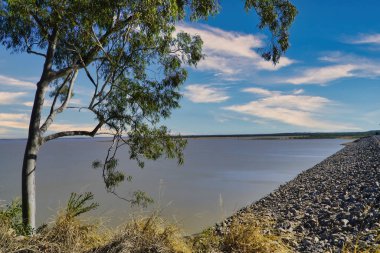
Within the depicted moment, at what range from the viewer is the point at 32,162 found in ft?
31.1

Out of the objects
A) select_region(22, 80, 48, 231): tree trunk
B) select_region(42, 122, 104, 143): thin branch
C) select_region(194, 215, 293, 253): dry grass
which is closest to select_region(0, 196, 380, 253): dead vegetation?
select_region(194, 215, 293, 253): dry grass

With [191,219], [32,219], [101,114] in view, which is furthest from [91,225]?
[191,219]

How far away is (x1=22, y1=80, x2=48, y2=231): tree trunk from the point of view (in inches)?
361

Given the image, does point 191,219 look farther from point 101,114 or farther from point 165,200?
point 101,114

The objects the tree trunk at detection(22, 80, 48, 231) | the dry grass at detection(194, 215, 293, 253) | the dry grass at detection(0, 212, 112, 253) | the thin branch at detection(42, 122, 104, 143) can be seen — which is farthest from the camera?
the thin branch at detection(42, 122, 104, 143)

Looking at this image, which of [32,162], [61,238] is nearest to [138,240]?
[61,238]

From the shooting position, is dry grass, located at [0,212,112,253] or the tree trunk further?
the tree trunk

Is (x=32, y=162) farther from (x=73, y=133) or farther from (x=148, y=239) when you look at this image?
(x=148, y=239)

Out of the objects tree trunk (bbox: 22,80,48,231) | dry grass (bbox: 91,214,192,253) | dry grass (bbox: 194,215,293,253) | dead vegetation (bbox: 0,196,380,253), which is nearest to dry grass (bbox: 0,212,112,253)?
dead vegetation (bbox: 0,196,380,253)

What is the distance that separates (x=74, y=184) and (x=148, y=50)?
756 inches

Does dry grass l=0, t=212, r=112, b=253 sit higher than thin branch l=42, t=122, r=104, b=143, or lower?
lower

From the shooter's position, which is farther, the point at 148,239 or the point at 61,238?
the point at 61,238

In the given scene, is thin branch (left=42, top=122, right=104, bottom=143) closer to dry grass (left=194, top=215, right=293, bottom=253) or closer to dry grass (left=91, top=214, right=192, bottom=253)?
dry grass (left=91, top=214, right=192, bottom=253)

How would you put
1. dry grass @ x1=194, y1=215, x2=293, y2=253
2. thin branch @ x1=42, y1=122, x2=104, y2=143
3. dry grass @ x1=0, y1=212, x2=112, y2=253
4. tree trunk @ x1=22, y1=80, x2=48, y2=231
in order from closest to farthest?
1. dry grass @ x1=194, y1=215, x2=293, y2=253
2. dry grass @ x1=0, y1=212, x2=112, y2=253
3. tree trunk @ x1=22, y1=80, x2=48, y2=231
4. thin branch @ x1=42, y1=122, x2=104, y2=143
